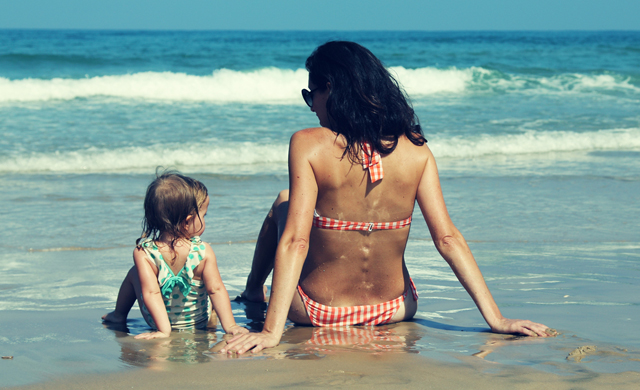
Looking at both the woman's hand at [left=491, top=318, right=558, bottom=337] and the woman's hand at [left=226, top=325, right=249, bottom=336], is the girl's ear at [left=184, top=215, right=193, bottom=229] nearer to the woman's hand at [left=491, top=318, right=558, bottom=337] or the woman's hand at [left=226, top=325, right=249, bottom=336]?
the woman's hand at [left=226, top=325, right=249, bottom=336]

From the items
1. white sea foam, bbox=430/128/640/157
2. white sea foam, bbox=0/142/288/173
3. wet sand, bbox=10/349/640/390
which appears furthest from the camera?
white sea foam, bbox=430/128/640/157

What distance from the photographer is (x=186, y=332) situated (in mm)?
2826

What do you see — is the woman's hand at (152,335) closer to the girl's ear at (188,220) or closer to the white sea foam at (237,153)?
the girl's ear at (188,220)

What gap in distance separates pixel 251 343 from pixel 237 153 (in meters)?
6.55

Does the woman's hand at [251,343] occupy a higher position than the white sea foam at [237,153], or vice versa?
the white sea foam at [237,153]

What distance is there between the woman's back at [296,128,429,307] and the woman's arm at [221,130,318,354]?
0.12ft

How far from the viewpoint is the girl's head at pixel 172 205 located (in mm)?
2748

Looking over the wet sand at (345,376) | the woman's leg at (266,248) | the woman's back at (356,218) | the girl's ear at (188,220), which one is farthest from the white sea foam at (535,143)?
the wet sand at (345,376)

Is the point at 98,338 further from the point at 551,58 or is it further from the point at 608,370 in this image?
the point at 551,58

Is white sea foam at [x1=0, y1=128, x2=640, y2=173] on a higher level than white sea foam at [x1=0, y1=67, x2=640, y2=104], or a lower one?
lower

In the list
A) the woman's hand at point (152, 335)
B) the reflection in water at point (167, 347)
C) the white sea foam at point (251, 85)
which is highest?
the white sea foam at point (251, 85)

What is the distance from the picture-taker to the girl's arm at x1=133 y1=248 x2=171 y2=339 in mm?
2688

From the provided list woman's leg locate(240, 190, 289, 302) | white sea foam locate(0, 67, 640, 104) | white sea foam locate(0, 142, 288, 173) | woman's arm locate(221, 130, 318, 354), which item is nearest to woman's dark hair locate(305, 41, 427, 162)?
woman's arm locate(221, 130, 318, 354)

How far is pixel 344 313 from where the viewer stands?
2.80 m
